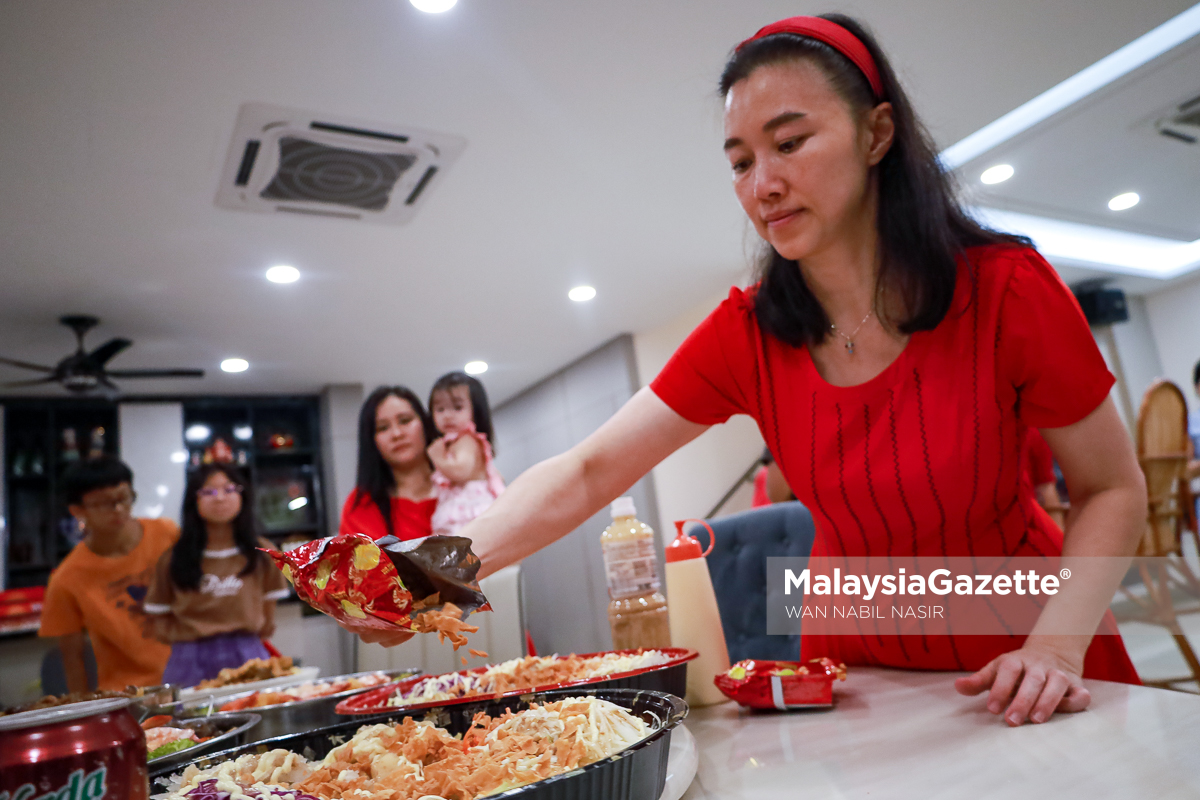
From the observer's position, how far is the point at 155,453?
19.5ft

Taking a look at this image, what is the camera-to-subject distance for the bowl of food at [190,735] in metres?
0.70

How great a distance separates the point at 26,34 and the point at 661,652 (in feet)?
8.67

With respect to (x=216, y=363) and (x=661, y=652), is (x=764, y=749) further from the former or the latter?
(x=216, y=363)

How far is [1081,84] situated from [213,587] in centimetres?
441

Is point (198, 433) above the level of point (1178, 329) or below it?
below

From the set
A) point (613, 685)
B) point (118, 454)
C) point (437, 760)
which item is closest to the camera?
point (437, 760)

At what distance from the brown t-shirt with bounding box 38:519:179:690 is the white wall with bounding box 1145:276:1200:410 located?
842 centimetres

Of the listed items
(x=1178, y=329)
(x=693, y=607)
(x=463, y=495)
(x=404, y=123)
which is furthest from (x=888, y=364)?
(x=1178, y=329)

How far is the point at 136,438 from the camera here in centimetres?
590

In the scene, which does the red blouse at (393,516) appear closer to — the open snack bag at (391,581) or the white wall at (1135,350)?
the open snack bag at (391,581)

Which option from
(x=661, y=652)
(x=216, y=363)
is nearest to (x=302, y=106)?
(x=661, y=652)

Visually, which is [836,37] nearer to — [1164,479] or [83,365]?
[1164,479]

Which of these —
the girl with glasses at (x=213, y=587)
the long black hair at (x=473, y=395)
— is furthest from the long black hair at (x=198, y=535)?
the long black hair at (x=473, y=395)

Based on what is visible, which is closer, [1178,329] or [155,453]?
[155,453]
